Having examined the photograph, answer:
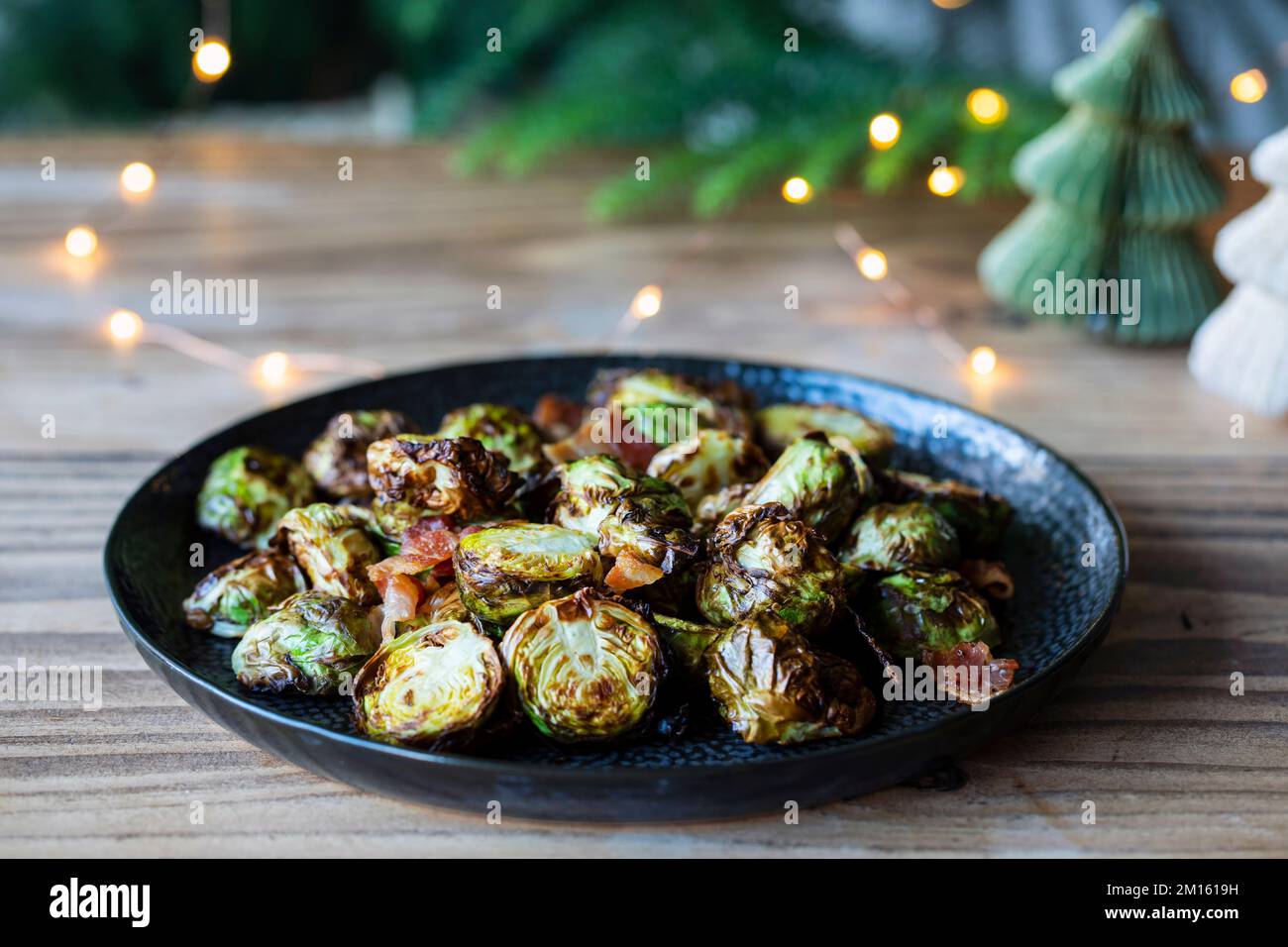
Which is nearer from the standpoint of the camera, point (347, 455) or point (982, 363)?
point (347, 455)

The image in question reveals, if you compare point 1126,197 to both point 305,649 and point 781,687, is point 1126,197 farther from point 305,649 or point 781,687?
point 305,649

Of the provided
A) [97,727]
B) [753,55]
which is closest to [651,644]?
[97,727]

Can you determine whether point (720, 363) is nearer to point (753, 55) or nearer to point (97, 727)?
point (97, 727)

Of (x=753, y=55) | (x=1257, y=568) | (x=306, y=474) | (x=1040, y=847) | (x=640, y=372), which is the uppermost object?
(x=753, y=55)

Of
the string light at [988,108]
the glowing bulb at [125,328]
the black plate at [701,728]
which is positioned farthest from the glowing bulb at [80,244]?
the string light at [988,108]

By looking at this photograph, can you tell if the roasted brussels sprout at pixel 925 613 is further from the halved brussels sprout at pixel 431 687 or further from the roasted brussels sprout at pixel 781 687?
the halved brussels sprout at pixel 431 687

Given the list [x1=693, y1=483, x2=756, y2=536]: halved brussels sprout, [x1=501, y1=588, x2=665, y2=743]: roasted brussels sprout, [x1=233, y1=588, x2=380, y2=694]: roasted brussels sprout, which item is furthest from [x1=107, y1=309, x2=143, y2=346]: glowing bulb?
[x1=501, y1=588, x2=665, y2=743]: roasted brussels sprout

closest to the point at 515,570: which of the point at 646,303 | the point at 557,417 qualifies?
the point at 557,417
